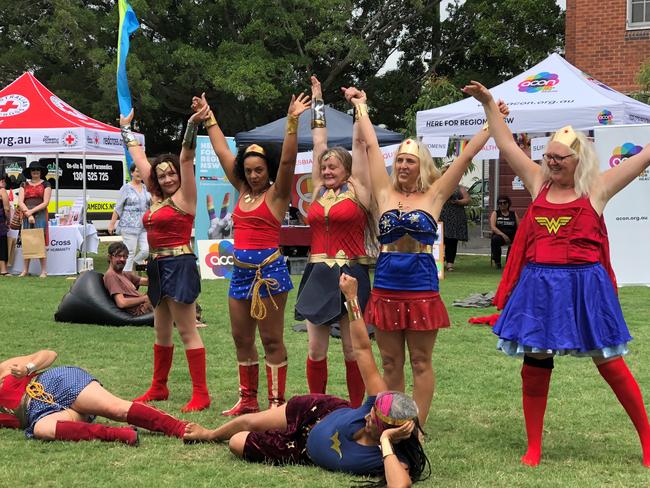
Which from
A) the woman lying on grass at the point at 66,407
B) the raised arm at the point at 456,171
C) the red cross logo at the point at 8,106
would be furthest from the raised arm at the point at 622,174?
the red cross logo at the point at 8,106

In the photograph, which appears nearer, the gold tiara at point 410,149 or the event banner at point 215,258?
the gold tiara at point 410,149

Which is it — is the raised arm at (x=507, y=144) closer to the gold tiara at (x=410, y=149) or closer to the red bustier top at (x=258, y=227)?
the gold tiara at (x=410, y=149)

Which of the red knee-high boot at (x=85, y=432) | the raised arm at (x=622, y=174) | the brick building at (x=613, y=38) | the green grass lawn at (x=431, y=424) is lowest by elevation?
the green grass lawn at (x=431, y=424)

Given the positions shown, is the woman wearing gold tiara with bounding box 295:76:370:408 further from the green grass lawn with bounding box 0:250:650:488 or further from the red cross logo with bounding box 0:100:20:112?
the red cross logo with bounding box 0:100:20:112

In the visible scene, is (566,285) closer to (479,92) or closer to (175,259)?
(479,92)

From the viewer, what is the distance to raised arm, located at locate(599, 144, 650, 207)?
447cm

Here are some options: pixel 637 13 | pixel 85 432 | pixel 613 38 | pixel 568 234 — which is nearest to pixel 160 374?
pixel 85 432

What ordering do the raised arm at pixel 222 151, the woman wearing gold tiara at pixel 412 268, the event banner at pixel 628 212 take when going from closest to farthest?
the woman wearing gold tiara at pixel 412 268 < the raised arm at pixel 222 151 < the event banner at pixel 628 212

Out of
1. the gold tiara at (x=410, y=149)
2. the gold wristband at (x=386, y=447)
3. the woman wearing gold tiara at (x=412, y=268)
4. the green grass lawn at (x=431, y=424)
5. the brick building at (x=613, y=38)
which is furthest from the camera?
the brick building at (x=613, y=38)

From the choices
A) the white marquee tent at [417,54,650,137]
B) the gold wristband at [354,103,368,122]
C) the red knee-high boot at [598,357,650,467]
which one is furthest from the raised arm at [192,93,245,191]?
the white marquee tent at [417,54,650,137]

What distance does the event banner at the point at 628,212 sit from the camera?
12.1 meters

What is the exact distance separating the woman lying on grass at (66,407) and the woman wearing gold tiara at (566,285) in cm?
194

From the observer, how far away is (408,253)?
4781mm

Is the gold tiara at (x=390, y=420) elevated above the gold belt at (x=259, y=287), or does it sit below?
below
